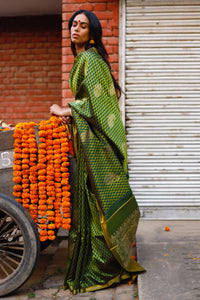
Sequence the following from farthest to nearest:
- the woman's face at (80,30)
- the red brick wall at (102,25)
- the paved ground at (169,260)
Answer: the red brick wall at (102,25) < the woman's face at (80,30) < the paved ground at (169,260)

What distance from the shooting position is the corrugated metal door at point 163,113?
4.25 meters

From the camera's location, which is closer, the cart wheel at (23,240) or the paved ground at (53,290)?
the cart wheel at (23,240)

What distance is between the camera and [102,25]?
418 cm

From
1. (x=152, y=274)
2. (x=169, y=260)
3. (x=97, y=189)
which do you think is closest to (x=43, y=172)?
(x=97, y=189)

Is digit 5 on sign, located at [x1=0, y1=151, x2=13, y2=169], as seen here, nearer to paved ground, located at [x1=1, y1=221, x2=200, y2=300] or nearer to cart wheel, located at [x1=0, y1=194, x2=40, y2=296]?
cart wheel, located at [x1=0, y1=194, x2=40, y2=296]

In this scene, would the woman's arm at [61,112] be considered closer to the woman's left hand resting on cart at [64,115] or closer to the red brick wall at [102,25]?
the woman's left hand resting on cart at [64,115]

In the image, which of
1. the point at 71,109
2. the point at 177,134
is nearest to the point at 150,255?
the point at 71,109

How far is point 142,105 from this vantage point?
171 inches

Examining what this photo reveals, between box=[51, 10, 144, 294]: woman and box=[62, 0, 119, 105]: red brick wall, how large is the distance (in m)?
1.57

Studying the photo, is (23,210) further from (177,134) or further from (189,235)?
(177,134)

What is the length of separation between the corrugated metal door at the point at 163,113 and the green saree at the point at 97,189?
1.73 m

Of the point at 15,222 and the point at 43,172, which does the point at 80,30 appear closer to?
the point at 43,172

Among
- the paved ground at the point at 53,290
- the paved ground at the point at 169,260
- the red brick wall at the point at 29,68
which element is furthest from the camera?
the red brick wall at the point at 29,68

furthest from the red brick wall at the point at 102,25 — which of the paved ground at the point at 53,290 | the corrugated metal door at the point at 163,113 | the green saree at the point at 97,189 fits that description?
the paved ground at the point at 53,290
